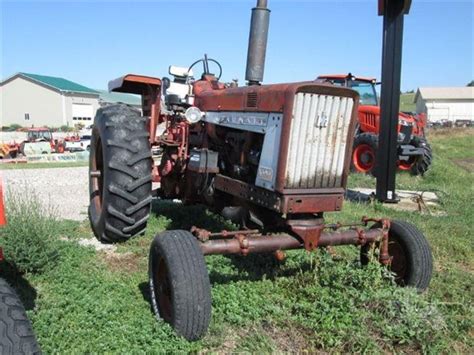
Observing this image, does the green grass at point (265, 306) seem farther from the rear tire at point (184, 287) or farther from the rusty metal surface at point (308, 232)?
the rusty metal surface at point (308, 232)

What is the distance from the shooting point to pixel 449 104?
70188mm

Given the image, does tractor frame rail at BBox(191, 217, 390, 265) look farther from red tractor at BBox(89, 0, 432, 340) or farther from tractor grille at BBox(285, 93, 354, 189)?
tractor grille at BBox(285, 93, 354, 189)

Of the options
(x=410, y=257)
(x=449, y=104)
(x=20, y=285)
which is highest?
(x=449, y=104)

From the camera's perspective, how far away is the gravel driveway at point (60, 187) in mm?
7712

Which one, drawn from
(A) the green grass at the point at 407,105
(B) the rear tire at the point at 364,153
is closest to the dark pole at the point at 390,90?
(B) the rear tire at the point at 364,153

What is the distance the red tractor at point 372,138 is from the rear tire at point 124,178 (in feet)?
24.8

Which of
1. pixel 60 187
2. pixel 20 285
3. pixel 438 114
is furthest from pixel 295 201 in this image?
pixel 438 114

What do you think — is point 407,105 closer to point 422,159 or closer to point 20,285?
point 422,159

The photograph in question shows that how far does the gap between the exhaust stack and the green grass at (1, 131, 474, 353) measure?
179 centimetres

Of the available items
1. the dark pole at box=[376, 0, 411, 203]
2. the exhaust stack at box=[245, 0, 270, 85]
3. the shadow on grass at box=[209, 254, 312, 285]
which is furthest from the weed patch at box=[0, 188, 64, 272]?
the dark pole at box=[376, 0, 411, 203]

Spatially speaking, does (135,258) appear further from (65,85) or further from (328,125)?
(65,85)

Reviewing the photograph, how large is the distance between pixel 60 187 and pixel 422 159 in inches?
342

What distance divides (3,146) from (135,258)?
23989 millimetres

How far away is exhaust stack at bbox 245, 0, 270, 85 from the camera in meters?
4.84
